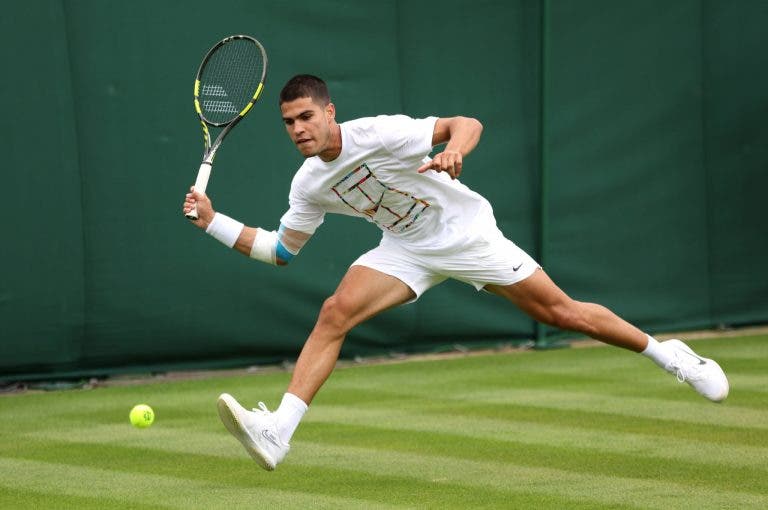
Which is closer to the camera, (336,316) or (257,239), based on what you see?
(336,316)

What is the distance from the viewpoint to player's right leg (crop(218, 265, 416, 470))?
595cm

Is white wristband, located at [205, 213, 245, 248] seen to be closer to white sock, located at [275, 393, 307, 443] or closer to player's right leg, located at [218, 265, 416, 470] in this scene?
player's right leg, located at [218, 265, 416, 470]

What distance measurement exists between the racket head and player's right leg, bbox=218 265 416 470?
1.15 m

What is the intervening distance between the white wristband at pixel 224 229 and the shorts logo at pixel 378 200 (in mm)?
477

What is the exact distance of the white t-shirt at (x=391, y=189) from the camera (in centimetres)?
636

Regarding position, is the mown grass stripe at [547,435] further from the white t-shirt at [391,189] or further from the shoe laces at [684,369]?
the white t-shirt at [391,189]

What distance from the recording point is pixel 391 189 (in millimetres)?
6477

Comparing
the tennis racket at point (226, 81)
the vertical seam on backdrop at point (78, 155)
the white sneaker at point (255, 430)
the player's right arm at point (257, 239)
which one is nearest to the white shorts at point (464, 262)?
the player's right arm at point (257, 239)

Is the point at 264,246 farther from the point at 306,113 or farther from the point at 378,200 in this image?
the point at 306,113

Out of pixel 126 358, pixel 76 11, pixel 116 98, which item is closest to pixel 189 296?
pixel 126 358

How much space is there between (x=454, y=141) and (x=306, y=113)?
2.13 ft

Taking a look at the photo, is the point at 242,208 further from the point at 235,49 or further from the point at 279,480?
the point at 279,480

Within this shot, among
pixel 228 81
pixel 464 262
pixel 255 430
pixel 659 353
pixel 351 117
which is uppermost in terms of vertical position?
pixel 228 81

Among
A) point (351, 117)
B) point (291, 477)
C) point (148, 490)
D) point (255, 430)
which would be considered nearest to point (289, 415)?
point (255, 430)
